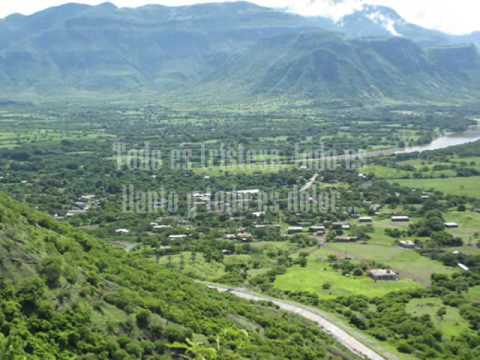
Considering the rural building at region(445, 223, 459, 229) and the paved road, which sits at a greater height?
the paved road

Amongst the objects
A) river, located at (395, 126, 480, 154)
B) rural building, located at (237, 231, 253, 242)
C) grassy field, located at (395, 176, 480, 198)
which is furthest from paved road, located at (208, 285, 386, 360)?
river, located at (395, 126, 480, 154)

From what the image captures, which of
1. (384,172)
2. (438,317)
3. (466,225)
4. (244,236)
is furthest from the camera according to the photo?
(384,172)

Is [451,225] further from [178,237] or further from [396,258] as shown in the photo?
[178,237]

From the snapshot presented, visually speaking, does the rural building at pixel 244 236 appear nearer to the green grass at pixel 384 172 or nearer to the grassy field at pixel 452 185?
the grassy field at pixel 452 185

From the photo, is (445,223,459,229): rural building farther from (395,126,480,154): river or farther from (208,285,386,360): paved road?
(395,126,480,154): river

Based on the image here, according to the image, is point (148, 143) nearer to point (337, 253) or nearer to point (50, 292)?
point (337, 253)

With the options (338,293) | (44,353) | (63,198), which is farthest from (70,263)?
(63,198)

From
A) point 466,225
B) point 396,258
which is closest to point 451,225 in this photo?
point 466,225
